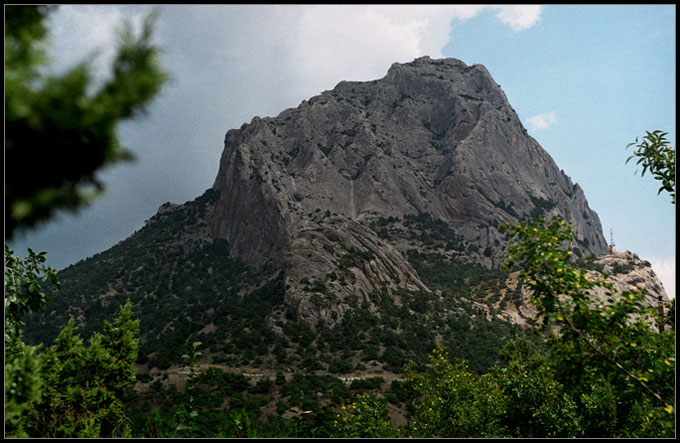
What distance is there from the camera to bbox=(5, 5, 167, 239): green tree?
2.22 metres

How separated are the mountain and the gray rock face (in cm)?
42

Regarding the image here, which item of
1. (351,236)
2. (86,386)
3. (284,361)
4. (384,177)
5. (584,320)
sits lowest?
(284,361)

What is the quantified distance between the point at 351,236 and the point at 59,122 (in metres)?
64.0

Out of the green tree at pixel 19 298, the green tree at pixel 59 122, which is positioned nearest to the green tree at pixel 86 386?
the green tree at pixel 19 298

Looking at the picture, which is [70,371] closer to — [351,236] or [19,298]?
[19,298]

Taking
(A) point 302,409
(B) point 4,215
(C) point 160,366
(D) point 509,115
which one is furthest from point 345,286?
(D) point 509,115

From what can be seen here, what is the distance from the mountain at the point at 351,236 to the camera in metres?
50.0

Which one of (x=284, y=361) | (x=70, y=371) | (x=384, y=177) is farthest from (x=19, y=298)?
(x=384, y=177)

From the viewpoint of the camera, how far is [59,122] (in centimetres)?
226

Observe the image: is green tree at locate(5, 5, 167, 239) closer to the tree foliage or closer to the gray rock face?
the tree foliage

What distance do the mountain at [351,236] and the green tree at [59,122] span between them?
42.1 meters

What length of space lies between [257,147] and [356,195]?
30918 mm

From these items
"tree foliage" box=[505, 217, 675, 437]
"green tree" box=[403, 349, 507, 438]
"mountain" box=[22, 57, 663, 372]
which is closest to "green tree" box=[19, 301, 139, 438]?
"tree foliage" box=[505, 217, 675, 437]

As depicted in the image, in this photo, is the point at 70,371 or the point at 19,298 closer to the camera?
the point at 19,298
